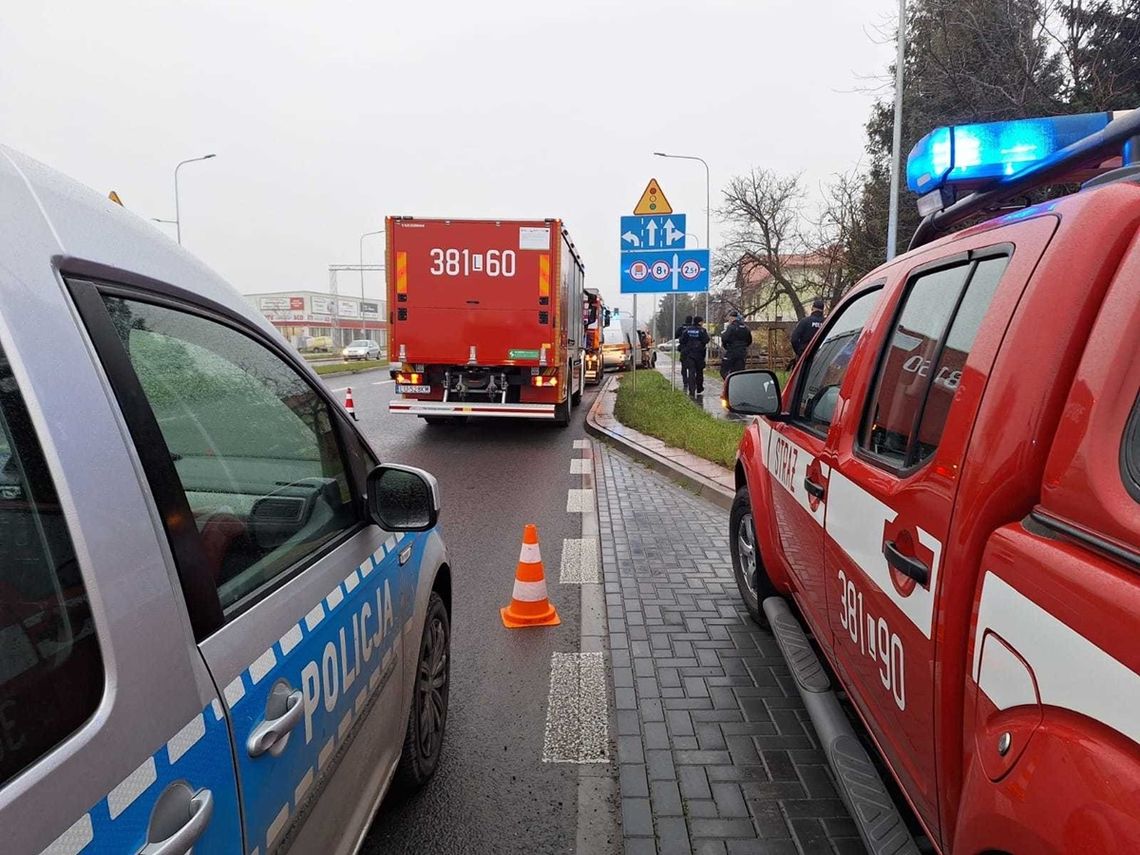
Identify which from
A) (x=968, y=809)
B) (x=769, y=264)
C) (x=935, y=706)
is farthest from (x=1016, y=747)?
(x=769, y=264)

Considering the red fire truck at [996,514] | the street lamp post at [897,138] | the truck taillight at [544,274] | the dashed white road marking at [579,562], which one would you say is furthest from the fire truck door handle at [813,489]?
the street lamp post at [897,138]

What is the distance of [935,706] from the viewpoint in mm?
1641

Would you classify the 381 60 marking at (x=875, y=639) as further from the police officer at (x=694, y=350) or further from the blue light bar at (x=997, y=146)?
the police officer at (x=694, y=350)

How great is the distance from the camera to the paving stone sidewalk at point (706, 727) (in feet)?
8.29

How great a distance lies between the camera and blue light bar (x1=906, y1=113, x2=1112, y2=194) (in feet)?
7.63

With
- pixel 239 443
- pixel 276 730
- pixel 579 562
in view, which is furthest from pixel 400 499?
pixel 579 562

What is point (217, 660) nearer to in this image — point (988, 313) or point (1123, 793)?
point (1123, 793)

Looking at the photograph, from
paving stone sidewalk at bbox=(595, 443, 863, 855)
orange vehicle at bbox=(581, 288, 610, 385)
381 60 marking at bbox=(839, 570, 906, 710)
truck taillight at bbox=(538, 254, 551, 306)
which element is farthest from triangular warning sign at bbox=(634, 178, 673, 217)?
381 60 marking at bbox=(839, 570, 906, 710)

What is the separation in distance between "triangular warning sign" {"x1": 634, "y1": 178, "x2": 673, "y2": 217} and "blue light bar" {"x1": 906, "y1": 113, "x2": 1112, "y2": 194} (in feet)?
34.9

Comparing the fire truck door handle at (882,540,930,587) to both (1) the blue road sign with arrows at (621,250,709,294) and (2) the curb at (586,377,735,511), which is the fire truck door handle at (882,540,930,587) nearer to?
(2) the curb at (586,377,735,511)

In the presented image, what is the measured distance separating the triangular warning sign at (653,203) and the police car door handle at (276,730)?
12.1 meters

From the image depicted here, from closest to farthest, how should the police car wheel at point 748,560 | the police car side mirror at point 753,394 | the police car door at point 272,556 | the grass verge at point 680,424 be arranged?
the police car door at point 272,556 < the police car side mirror at point 753,394 < the police car wheel at point 748,560 < the grass verge at point 680,424

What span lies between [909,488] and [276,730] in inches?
60.2

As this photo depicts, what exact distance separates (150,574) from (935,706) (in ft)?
5.14
